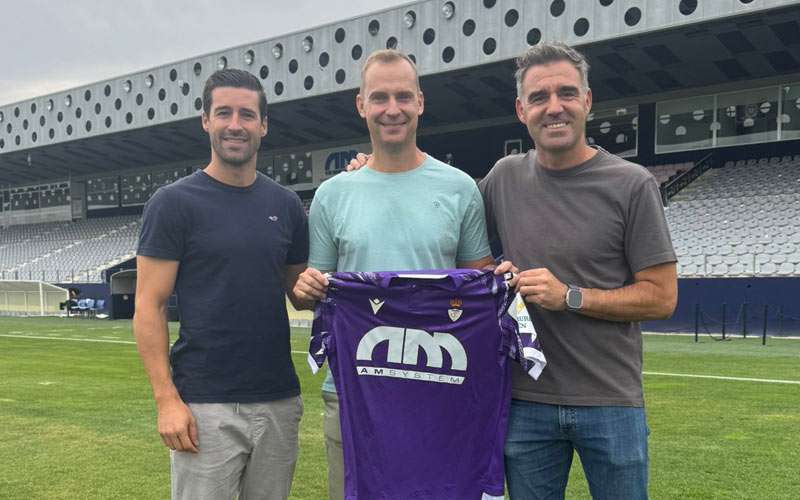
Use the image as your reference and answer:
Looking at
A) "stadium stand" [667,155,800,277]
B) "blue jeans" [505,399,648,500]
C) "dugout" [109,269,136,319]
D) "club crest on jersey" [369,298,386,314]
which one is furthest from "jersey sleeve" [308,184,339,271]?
"dugout" [109,269,136,319]

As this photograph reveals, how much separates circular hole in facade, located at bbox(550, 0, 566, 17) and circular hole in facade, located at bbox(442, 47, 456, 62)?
3123mm

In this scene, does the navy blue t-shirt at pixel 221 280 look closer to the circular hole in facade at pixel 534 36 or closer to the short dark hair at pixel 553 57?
the short dark hair at pixel 553 57

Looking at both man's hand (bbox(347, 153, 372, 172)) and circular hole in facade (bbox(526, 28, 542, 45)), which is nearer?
Answer: man's hand (bbox(347, 153, 372, 172))

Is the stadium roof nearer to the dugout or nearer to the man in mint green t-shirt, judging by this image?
the dugout

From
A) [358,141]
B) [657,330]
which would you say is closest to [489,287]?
[657,330]

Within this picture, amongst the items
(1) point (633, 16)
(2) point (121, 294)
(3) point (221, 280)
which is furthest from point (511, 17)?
(3) point (221, 280)

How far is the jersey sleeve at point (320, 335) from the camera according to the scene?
2582 millimetres

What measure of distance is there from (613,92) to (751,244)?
7.90 metres

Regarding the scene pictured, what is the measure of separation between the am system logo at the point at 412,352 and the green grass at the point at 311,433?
7.07 ft

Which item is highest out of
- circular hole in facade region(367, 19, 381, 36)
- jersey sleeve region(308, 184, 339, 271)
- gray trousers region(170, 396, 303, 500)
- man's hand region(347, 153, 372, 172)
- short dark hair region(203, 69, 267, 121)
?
circular hole in facade region(367, 19, 381, 36)

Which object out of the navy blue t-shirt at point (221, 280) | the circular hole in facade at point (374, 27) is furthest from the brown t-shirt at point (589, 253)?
the circular hole in facade at point (374, 27)

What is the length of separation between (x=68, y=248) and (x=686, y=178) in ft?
96.8

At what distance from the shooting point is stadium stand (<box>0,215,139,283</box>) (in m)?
30.4

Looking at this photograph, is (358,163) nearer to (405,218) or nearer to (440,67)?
(405,218)
